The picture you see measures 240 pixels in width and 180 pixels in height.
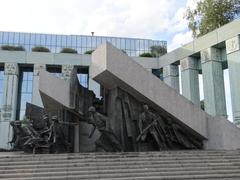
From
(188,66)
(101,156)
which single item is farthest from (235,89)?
(101,156)

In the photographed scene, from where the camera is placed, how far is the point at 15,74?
25672 mm

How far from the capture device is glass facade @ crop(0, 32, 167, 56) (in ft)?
108

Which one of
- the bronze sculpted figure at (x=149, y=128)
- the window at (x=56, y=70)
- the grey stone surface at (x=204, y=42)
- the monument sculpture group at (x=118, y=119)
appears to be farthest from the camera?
the window at (x=56, y=70)

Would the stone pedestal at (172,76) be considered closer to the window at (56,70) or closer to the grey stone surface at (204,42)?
the grey stone surface at (204,42)

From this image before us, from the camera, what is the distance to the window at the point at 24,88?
26.7 m

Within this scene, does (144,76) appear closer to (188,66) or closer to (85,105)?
(85,105)

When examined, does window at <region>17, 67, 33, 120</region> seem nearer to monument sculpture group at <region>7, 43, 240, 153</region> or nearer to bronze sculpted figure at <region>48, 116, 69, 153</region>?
monument sculpture group at <region>7, 43, 240, 153</region>

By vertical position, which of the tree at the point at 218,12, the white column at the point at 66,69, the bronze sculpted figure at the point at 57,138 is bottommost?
the bronze sculpted figure at the point at 57,138

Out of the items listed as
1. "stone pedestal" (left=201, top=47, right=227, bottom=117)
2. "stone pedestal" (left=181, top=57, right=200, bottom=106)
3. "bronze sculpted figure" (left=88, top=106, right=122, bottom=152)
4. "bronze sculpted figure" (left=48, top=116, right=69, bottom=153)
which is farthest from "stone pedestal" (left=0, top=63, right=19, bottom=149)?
"bronze sculpted figure" (left=88, top=106, right=122, bottom=152)

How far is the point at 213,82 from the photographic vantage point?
20.3 m

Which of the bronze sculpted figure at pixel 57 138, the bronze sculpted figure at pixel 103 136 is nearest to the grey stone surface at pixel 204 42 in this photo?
the bronze sculpted figure at pixel 103 136

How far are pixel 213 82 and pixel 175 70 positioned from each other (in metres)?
4.66

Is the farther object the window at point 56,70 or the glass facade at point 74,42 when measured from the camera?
the glass facade at point 74,42

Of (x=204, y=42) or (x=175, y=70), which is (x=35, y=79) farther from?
(x=204, y=42)
